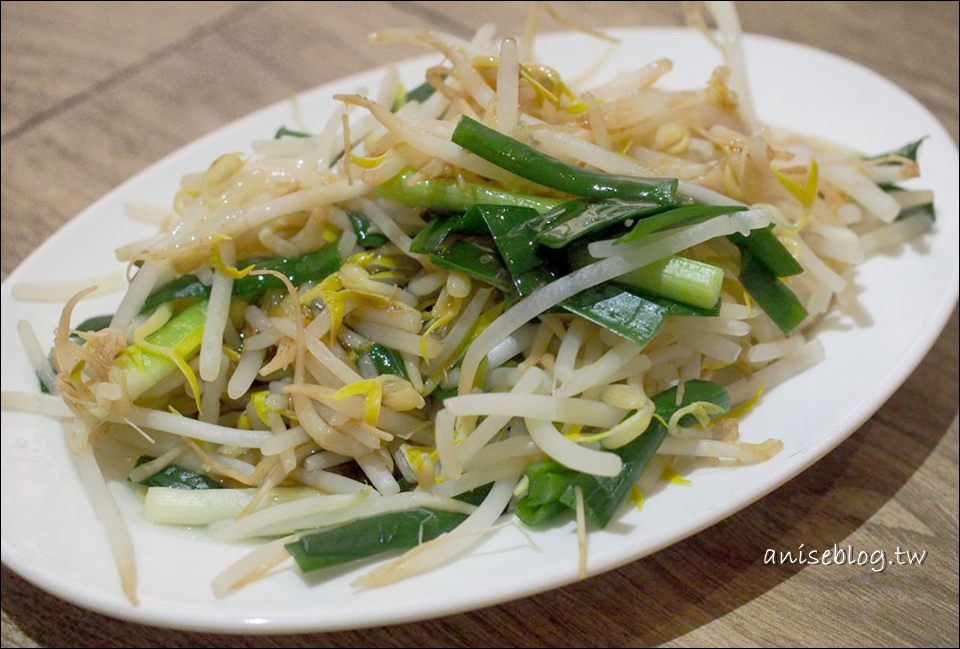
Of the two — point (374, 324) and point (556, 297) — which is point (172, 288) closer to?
point (374, 324)

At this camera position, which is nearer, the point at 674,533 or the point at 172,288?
the point at 674,533

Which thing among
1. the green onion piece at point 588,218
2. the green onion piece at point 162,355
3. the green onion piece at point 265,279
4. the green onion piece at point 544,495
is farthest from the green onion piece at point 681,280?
the green onion piece at point 162,355

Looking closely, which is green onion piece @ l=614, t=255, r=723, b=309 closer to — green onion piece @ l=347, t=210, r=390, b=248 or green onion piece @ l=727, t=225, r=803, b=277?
green onion piece @ l=727, t=225, r=803, b=277

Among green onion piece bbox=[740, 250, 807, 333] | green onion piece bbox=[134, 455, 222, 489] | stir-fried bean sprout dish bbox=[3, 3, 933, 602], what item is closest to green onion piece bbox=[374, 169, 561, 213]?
stir-fried bean sprout dish bbox=[3, 3, 933, 602]

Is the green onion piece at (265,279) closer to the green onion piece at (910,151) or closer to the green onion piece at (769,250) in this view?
the green onion piece at (769,250)

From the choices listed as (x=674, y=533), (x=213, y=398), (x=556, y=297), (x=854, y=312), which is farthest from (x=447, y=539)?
(x=854, y=312)

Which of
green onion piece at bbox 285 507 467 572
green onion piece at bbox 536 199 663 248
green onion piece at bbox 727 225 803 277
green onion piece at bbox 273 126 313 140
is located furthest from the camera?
green onion piece at bbox 273 126 313 140
